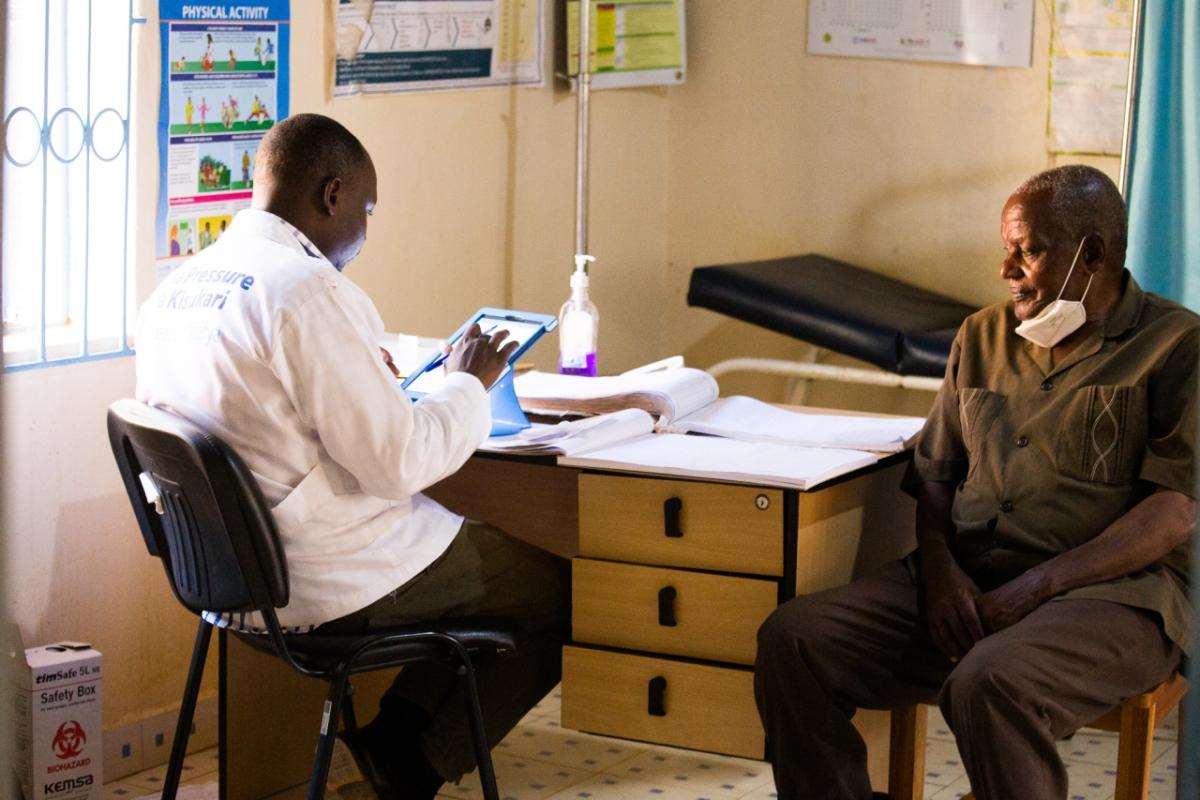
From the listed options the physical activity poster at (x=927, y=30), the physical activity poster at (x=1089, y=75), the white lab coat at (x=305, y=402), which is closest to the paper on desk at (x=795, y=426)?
the white lab coat at (x=305, y=402)

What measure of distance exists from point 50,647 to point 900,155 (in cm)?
258

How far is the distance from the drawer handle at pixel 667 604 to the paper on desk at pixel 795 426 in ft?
1.08

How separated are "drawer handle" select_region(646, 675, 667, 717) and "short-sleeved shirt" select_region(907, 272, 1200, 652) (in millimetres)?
482

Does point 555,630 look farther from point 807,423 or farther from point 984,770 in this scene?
point 984,770

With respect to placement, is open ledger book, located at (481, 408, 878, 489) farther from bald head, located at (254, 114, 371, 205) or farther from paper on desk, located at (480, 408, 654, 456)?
bald head, located at (254, 114, 371, 205)

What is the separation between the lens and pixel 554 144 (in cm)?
385

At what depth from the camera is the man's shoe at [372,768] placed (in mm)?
2258

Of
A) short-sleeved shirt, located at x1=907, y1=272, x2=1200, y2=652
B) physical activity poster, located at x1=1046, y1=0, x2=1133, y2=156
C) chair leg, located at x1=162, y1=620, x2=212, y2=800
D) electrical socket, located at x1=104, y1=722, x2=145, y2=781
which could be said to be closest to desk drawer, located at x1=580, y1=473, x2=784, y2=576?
short-sleeved shirt, located at x1=907, y1=272, x2=1200, y2=652

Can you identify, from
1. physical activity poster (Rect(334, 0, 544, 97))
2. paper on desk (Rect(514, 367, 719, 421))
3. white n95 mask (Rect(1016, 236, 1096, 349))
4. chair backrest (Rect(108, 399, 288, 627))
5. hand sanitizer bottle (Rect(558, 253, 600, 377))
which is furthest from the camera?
physical activity poster (Rect(334, 0, 544, 97))

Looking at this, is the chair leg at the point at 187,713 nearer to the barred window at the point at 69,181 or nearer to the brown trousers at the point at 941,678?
the barred window at the point at 69,181

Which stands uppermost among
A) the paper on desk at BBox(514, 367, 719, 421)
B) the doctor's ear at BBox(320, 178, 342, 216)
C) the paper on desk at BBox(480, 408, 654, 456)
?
the doctor's ear at BBox(320, 178, 342, 216)

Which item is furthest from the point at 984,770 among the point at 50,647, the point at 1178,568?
the point at 50,647

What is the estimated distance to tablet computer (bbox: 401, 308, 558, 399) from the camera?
227 centimetres

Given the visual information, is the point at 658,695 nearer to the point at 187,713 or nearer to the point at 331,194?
the point at 187,713
